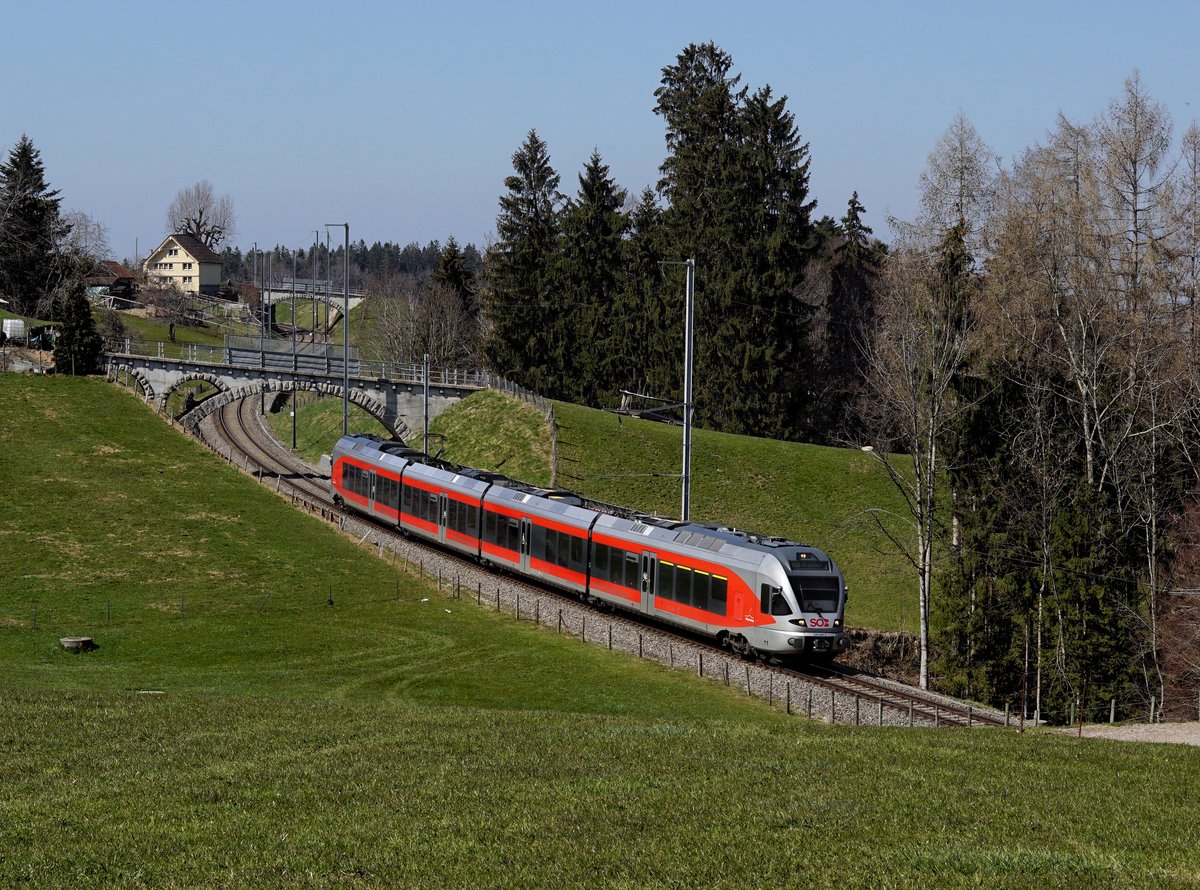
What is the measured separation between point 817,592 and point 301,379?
5397cm

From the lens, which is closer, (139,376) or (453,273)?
(139,376)

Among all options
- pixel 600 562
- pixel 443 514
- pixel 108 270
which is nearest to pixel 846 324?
pixel 443 514

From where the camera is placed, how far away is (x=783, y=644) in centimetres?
3469

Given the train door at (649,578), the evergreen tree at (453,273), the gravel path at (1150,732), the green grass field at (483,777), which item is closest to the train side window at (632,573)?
the train door at (649,578)

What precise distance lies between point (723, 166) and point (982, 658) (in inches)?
1857

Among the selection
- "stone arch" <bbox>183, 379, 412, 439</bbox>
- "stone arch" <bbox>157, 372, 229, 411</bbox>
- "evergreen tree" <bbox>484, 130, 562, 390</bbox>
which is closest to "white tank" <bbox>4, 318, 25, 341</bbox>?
"stone arch" <bbox>157, 372, 229, 411</bbox>

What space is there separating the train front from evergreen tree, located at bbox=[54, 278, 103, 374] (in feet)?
204

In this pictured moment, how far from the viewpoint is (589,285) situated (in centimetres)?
9469

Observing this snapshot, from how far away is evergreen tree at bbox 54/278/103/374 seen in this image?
83.2 m

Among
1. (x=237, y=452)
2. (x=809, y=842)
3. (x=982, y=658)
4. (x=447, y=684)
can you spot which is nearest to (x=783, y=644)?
(x=447, y=684)

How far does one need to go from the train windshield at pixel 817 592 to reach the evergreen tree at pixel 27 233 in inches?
4179

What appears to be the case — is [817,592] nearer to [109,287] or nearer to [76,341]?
[76,341]

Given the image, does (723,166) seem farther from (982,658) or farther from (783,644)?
(783,644)

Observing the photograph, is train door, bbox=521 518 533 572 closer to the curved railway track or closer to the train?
the train
